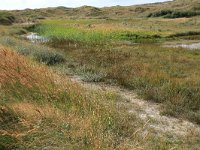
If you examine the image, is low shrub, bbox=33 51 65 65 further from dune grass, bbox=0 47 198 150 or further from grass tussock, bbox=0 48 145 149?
grass tussock, bbox=0 48 145 149

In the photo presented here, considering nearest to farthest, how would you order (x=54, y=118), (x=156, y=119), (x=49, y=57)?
(x=54, y=118), (x=156, y=119), (x=49, y=57)

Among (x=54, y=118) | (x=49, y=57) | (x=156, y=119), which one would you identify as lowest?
(x=156, y=119)

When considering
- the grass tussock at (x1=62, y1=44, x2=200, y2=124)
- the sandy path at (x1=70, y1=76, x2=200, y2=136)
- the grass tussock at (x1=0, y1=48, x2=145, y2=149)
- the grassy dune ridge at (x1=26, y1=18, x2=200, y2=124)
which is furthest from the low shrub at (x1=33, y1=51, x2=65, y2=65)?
the grass tussock at (x1=0, y1=48, x2=145, y2=149)

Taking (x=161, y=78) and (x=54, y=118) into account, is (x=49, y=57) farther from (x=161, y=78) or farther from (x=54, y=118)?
Result: (x=54, y=118)

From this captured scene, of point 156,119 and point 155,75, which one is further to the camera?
point 155,75

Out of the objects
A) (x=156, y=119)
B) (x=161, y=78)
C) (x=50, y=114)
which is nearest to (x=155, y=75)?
(x=161, y=78)

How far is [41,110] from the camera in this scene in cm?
643

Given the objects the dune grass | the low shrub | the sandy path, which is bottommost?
the sandy path

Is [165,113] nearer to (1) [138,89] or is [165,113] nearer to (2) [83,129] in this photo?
(1) [138,89]

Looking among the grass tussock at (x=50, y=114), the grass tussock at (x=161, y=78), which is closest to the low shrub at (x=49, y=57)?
the grass tussock at (x=161, y=78)

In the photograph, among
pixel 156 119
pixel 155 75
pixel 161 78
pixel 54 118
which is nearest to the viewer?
pixel 54 118

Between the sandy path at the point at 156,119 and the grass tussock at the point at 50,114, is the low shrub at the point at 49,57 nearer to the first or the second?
the sandy path at the point at 156,119

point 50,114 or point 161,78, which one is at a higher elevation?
point 50,114

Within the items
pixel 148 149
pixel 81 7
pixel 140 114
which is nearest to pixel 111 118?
pixel 148 149
